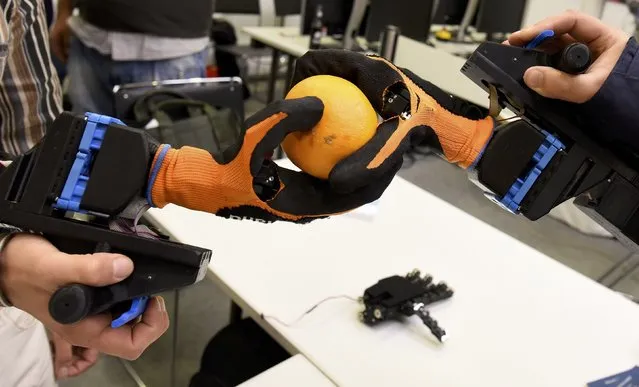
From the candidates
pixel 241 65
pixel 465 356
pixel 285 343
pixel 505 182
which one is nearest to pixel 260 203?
pixel 505 182

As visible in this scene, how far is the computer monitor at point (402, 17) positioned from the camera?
10.5 ft

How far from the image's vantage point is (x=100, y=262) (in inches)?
21.7

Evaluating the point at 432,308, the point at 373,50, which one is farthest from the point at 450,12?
the point at 432,308

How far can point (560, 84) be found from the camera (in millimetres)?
638

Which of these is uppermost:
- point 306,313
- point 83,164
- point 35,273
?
point 83,164

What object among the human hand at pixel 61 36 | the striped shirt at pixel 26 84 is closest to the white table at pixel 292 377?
the striped shirt at pixel 26 84

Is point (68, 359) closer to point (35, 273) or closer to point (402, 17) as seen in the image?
point (35, 273)

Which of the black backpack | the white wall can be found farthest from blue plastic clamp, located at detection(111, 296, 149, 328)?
the white wall

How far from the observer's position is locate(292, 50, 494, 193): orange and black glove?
1.83 feet

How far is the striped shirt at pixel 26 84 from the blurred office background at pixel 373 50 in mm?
570

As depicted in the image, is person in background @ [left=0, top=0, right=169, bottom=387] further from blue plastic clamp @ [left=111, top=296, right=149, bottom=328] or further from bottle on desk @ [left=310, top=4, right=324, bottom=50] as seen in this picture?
bottle on desk @ [left=310, top=4, right=324, bottom=50]

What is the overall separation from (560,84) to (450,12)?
366cm

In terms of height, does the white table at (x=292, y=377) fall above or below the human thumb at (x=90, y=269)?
below

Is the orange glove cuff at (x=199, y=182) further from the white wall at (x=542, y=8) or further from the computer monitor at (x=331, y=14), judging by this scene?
the white wall at (x=542, y=8)
